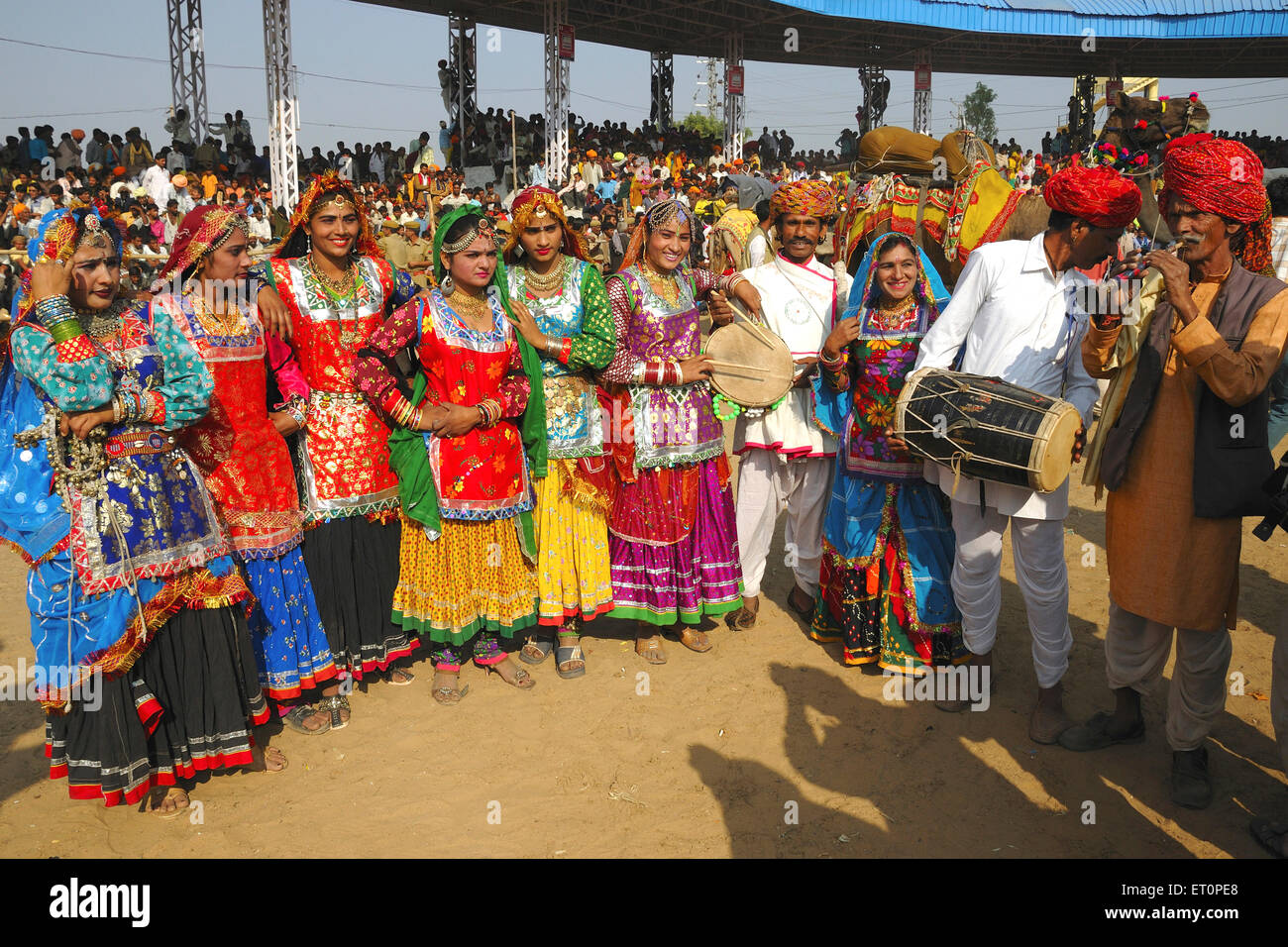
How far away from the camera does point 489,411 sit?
434 cm

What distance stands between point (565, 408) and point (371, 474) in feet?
3.38

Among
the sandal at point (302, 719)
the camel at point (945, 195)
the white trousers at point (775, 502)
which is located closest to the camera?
the sandal at point (302, 719)

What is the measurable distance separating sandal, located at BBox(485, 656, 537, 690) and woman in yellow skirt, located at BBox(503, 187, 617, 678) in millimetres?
170

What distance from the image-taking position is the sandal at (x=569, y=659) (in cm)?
486

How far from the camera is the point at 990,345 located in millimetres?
4023

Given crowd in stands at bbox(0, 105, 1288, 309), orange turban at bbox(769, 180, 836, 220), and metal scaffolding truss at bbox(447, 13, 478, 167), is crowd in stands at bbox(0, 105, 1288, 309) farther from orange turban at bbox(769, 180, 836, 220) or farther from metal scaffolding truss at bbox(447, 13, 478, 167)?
orange turban at bbox(769, 180, 836, 220)

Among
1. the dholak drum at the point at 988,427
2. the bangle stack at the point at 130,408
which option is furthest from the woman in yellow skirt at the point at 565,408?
the bangle stack at the point at 130,408

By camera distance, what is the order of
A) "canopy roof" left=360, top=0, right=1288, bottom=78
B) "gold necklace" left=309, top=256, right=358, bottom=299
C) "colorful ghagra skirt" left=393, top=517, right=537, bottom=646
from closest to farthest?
"gold necklace" left=309, top=256, right=358, bottom=299 < "colorful ghagra skirt" left=393, top=517, right=537, bottom=646 < "canopy roof" left=360, top=0, right=1288, bottom=78

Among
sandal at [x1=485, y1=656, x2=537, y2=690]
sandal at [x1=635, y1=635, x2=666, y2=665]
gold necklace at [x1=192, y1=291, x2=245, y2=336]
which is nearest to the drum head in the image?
sandal at [x1=635, y1=635, x2=666, y2=665]

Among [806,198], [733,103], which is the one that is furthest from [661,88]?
[806,198]

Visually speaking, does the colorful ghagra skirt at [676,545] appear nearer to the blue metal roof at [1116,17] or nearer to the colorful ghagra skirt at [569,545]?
the colorful ghagra skirt at [569,545]

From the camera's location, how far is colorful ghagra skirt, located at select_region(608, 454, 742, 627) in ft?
15.9

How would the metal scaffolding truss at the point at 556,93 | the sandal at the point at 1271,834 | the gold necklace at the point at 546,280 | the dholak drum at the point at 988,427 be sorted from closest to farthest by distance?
the sandal at the point at 1271,834, the dholak drum at the point at 988,427, the gold necklace at the point at 546,280, the metal scaffolding truss at the point at 556,93

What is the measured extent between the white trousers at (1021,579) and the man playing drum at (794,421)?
106cm
